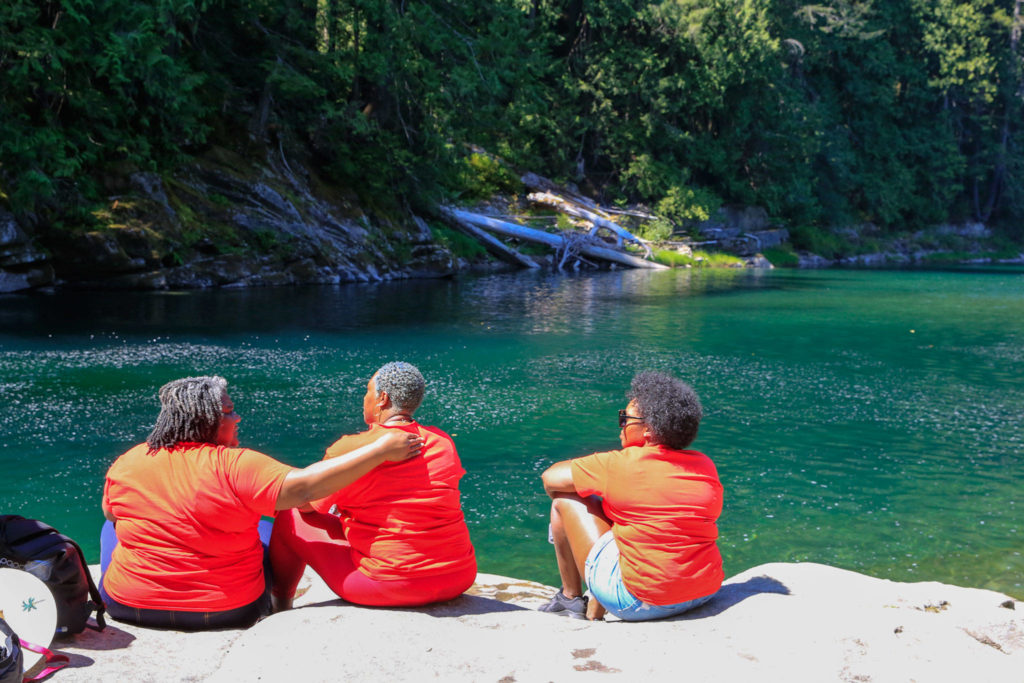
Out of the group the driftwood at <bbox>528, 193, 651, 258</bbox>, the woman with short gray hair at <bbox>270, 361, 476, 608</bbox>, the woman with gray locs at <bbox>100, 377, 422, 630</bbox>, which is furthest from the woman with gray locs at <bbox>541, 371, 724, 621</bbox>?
the driftwood at <bbox>528, 193, 651, 258</bbox>

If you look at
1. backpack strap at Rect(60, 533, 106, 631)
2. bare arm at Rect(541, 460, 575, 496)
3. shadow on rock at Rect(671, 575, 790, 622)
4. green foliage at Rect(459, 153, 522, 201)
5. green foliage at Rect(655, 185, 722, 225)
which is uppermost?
green foliage at Rect(459, 153, 522, 201)

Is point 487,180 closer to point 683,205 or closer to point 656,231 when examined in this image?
point 656,231

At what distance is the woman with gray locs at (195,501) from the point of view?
371 centimetres

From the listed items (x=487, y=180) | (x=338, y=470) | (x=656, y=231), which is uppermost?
(x=487, y=180)

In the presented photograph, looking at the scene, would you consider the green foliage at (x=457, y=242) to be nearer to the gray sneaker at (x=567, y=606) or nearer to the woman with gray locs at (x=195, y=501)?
the gray sneaker at (x=567, y=606)

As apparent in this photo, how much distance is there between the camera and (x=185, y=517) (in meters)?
3.72

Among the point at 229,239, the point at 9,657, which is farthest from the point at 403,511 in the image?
the point at 229,239

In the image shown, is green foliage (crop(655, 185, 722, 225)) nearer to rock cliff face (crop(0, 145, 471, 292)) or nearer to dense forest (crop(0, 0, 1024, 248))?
dense forest (crop(0, 0, 1024, 248))

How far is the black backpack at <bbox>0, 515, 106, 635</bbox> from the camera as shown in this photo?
11.4 feet

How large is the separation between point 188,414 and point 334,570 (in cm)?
98

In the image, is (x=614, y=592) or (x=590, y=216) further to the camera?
(x=590, y=216)

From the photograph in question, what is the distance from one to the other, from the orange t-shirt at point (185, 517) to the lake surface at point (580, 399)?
2.61 meters

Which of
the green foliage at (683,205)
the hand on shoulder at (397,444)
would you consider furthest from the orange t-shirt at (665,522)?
the green foliage at (683,205)

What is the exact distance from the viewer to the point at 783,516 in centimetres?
697
